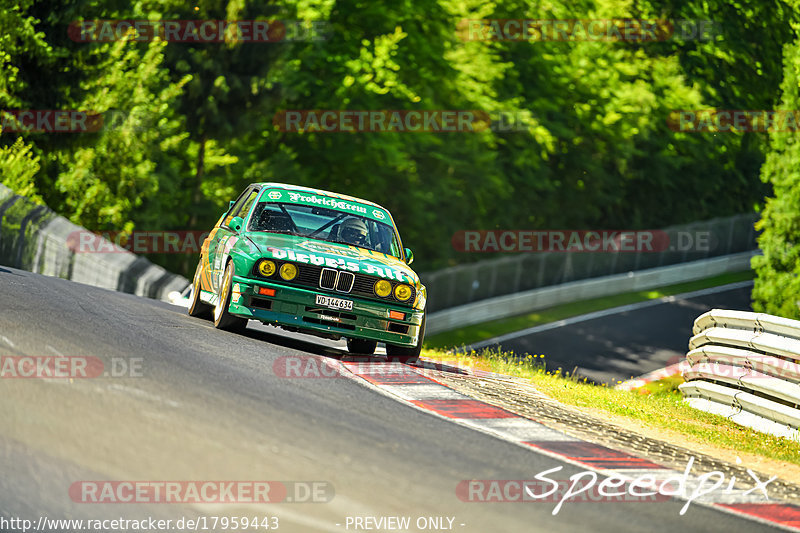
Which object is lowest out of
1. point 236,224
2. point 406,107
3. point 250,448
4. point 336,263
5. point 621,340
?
point 621,340

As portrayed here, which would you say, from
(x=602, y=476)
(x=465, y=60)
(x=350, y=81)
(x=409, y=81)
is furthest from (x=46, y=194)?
(x=602, y=476)

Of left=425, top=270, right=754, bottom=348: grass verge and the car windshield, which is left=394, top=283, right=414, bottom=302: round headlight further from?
left=425, top=270, right=754, bottom=348: grass verge

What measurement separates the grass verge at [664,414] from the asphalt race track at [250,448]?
337 centimetres

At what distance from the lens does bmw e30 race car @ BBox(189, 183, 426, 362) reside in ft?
35.7

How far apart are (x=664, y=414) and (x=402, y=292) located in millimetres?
3338

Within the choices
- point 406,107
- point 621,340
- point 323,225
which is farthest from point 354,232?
point 406,107

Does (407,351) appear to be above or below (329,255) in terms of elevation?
below

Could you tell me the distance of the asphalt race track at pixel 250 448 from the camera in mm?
5461

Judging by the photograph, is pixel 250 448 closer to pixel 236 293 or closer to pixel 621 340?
pixel 236 293

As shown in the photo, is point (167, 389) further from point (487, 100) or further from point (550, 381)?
point (487, 100)

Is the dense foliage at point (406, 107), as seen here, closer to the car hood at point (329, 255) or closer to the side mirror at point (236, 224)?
the side mirror at point (236, 224)

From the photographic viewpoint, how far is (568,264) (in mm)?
43469

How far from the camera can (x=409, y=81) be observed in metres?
38.6

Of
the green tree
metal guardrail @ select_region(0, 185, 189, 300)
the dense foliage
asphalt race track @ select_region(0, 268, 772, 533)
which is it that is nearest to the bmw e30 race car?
asphalt race track @ select_region(0, 268, 772, 533)
